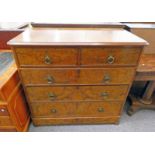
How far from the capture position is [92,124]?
146 centimetres

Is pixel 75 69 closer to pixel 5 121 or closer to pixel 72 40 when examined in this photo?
pixel 72 40

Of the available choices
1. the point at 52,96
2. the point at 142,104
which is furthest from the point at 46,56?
the point at 142,104

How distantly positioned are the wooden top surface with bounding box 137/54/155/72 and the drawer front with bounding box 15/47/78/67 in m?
0.68

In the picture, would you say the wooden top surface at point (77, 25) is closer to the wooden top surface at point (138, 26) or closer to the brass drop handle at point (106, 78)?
the wooden top surface at point (138, 26)

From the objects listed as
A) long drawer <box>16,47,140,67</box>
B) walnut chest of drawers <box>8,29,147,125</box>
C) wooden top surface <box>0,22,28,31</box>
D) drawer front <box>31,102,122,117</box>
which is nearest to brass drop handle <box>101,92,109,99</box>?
walnut chest of drawers <box>8,29,147,125</box>

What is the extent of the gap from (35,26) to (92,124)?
1.17m

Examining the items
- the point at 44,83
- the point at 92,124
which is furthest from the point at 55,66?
the point at 92,124

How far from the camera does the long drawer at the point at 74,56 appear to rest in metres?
0.91

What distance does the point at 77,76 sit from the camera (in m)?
1.06

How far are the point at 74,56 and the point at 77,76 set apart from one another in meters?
0.18

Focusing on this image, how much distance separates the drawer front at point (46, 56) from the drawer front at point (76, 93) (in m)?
0.24

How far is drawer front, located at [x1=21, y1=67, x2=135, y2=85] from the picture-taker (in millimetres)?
1021

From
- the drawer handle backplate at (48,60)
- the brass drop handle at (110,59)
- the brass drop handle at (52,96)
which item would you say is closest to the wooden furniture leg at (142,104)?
the brass drop handle at (110,59)

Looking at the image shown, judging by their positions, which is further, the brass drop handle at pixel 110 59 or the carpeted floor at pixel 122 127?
the carpeted floor at pixel 122 127
